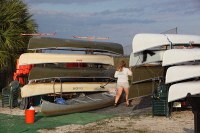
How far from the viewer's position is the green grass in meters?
10.5

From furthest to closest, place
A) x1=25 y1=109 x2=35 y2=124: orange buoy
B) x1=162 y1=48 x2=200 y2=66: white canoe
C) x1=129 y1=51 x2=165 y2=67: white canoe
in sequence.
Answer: x1=129 y1=51 x2=165 y2=67: white canoe < x1=162 y1=48 x2=200 y2=66: white canoe < x1=25 y1=109 x2=35 y2=124: orange buoy

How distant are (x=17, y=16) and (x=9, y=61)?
7.67 feet

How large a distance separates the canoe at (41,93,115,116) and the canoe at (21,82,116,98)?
1.07 ft

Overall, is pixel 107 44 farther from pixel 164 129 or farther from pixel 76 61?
pixel 164 129

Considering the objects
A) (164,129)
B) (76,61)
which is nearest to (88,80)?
(76,61)

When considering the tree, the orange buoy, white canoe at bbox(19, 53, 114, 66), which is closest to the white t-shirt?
white canoe at bbox(19, 53, 114, 66)

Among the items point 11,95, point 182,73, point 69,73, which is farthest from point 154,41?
point 11,95

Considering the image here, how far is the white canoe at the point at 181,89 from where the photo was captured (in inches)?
445

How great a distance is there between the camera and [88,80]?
1622 centimetres

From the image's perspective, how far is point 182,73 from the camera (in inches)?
453

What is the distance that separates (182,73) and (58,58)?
18.1 ft

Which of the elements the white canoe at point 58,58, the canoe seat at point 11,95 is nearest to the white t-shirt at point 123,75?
the white canoe at point 58,58

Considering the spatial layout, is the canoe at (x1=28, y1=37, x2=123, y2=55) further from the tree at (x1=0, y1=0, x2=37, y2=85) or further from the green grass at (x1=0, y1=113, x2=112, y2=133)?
the tree at (x1=0, y1=0, x2=37, y2=85)

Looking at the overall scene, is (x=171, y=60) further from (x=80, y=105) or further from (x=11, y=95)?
(x=11, y=95)
